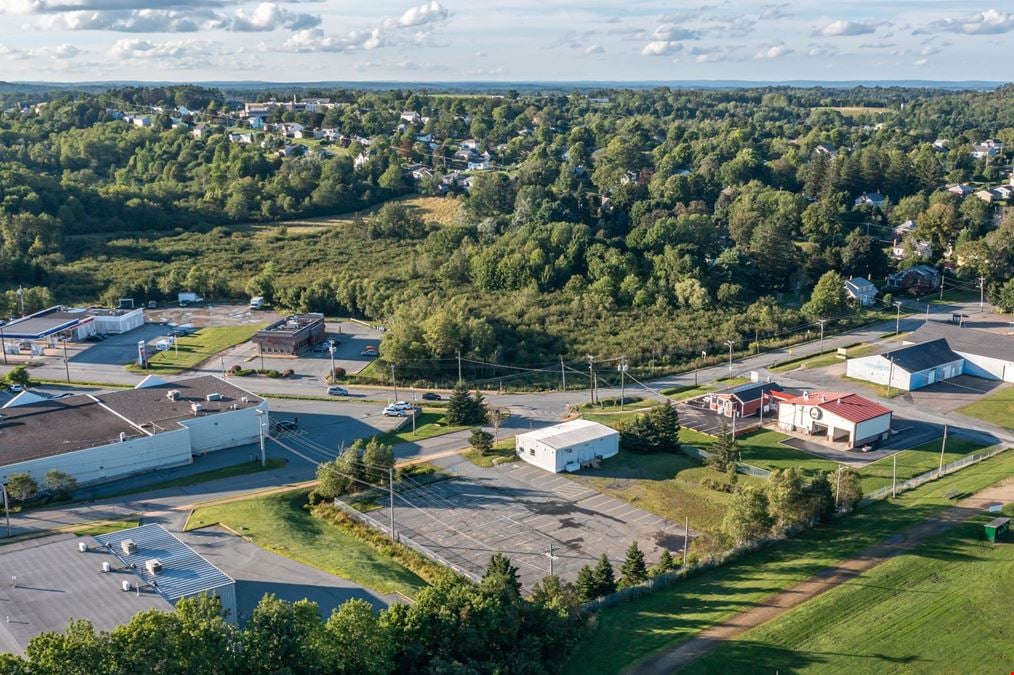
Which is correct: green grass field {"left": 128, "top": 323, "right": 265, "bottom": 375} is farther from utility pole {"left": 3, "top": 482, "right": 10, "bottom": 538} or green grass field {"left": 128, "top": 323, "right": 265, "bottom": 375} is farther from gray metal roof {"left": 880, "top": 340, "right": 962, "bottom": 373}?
gray metal roof {"left": 880, "top": 340, "right": 962, "bottom": 373}

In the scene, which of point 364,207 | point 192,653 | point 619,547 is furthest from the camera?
point 364,207

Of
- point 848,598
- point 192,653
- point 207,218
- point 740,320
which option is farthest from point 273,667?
point 207,218

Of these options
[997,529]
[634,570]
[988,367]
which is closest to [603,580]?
[634,570]

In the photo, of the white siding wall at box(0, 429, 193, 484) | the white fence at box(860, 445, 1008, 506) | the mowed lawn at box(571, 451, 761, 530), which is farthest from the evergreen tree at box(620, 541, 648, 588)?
the white siding wall at box(0, 429, 193, 484)

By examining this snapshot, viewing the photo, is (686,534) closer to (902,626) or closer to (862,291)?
(902,626)

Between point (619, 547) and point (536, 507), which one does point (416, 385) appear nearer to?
point (536, 507)

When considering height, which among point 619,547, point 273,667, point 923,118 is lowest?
point 619,547

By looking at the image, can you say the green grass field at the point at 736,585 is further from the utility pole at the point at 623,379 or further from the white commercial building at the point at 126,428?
the white commercial building at the point at 126,428

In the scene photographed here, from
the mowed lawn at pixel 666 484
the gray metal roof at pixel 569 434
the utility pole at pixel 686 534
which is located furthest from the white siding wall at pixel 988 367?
the utility pole at pixel 686 534

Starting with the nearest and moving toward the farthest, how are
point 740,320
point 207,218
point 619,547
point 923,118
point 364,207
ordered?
point 619,547, point 740,320, point 207,218, point 364,207, point 923,118
